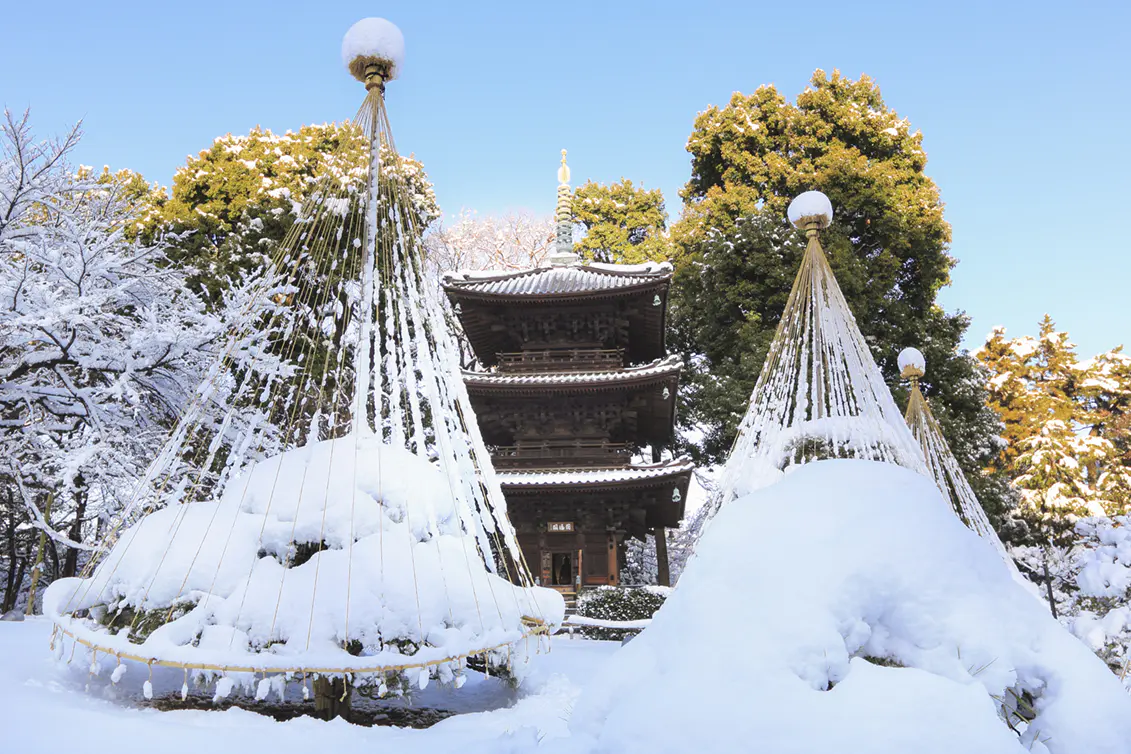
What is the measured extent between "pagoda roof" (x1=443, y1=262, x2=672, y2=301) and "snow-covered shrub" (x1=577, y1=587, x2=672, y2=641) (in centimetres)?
657

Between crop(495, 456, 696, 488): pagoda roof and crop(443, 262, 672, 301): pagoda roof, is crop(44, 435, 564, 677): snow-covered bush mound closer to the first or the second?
crop(495, 456, 696, 488): pagoda roof

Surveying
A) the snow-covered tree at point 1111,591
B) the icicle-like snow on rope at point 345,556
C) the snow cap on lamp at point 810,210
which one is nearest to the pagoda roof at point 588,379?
the snow cap on lamp at point 810,210

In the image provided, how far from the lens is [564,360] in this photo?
16047mm

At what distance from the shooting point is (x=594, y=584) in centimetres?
1466

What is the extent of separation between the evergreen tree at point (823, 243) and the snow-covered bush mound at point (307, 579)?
12.2 meters

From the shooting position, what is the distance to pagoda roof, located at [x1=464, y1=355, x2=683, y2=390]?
14227 mm

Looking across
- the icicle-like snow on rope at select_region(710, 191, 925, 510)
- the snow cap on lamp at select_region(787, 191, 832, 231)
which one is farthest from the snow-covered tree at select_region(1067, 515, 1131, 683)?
the snow cap on lamp at select_region(787, 191, 832, 231)

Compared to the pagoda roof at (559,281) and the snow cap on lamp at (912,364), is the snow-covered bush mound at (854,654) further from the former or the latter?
the pagoda roof at (559,281)

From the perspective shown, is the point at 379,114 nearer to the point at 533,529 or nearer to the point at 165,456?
the point at 165,456

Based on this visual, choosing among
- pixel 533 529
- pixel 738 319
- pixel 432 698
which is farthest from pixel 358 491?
pixel 738 319

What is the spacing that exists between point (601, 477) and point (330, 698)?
9.24 meters

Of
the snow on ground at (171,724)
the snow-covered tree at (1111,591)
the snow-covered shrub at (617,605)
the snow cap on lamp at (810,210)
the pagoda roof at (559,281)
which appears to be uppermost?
the pagoda roof at (559,281)

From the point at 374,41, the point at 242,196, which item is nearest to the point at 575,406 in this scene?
the point at 374,41

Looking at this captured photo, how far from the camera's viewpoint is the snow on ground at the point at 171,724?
3713 millimetres
